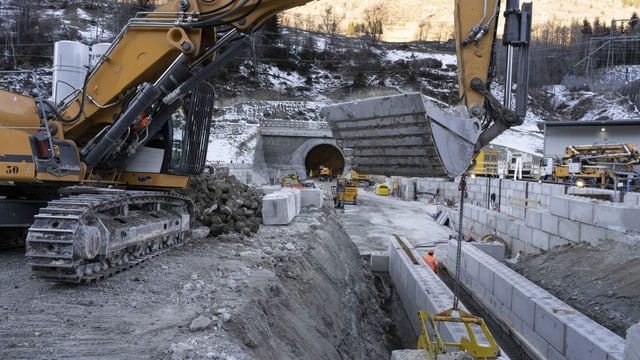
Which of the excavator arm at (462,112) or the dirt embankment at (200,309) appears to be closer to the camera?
the dirt embankment at (200,309)

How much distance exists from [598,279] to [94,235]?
8.07 m

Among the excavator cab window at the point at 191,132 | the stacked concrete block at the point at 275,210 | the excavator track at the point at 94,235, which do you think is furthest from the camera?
the stacked concrete block at the point at 275,210

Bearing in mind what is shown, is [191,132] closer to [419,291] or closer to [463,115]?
[463,115]

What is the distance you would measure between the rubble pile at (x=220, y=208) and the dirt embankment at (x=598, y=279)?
19.3 ft

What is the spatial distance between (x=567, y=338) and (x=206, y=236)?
17.7ft

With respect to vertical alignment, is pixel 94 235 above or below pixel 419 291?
above

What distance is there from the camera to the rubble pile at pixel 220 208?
7.72m

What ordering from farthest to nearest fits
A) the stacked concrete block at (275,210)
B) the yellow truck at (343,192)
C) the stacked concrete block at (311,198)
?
1. the yellow truck at (343,192)
2. the stacked concrete block at (311,198)
3. the stacked concrete block at (275,210)

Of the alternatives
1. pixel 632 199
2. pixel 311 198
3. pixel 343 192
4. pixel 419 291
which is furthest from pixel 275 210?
pixel 343 192

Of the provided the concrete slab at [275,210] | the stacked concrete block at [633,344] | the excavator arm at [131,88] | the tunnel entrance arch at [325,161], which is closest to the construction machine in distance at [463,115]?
the stacked concrete block at [633,344]

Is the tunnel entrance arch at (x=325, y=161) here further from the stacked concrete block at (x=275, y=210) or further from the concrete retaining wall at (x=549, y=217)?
the stacked concrete block at (x=275, y=210)

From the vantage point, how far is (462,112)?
4398 mm

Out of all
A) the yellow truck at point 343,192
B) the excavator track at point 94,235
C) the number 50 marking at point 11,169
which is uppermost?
the number 50 marking at point 11,169

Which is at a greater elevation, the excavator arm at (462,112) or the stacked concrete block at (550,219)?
the excavator arm at (462,112)
